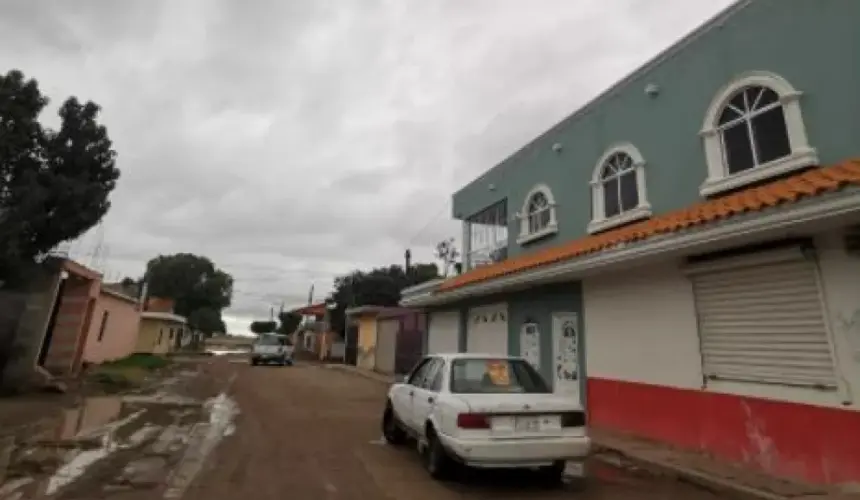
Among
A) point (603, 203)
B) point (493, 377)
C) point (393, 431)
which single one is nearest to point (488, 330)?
point (603, 203)

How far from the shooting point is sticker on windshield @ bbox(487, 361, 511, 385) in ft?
22.5

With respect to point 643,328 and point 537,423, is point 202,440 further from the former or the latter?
point 643,328

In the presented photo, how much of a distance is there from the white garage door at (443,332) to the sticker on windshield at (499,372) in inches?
370

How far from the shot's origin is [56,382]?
14812mm

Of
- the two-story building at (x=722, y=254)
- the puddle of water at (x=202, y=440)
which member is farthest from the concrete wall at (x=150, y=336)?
the two-story building at (x=722, y=254)

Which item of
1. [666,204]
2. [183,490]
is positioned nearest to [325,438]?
[183,490]

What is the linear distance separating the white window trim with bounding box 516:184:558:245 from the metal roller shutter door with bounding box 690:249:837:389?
554 centimetres

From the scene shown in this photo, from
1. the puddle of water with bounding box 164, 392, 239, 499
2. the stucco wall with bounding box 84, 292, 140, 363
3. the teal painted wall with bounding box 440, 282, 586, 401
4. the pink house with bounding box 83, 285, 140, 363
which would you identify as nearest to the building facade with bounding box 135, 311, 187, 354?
the stucco wall with bounding box 84, 292, 140, 363

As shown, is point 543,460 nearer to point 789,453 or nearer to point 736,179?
point 789,453

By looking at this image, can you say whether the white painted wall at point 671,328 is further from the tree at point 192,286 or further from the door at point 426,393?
the tree at point 192,286

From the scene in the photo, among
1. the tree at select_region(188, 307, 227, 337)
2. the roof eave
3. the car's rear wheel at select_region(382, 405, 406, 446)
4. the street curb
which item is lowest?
the street curb

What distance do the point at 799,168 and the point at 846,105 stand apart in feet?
3.13

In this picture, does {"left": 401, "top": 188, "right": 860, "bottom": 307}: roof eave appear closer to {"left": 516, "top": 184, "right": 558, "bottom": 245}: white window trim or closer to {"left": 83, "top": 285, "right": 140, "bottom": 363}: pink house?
{"left": 516, "top": 184, "right": 558, "bottom": 245}: white window trim

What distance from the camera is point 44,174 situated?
1427cm
